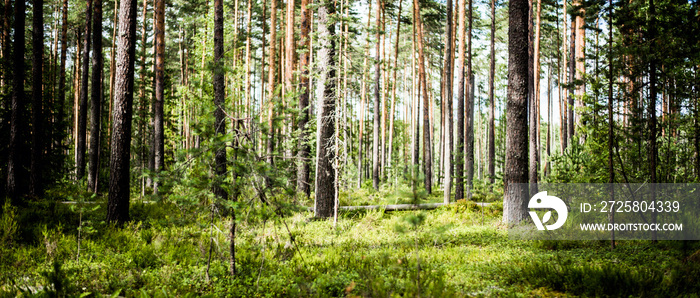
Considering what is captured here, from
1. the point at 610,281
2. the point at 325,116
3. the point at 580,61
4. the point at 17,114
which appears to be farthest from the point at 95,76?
the point at 610,281

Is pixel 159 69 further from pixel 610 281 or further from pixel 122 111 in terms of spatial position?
pixel 610 281

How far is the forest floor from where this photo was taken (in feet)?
13.6

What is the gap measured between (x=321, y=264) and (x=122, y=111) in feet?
18.1

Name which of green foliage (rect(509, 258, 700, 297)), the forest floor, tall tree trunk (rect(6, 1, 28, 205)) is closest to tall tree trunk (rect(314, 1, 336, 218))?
the forest floor

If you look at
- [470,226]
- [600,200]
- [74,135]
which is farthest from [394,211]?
[74,135]

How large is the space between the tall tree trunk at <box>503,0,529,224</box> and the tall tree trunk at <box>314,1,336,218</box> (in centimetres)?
438

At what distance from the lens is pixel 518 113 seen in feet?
28.7

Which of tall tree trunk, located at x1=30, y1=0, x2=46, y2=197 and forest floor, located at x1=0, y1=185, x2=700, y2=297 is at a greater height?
tall tree trunk, located at x1=30, y1=0, x2=46, y2=197

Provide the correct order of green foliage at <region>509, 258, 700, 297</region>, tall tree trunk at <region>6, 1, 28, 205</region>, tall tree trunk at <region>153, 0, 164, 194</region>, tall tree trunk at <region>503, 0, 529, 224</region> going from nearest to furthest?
1. green foliage at <region>509, 258, 700, 297</region>
2. tall tree trunk at <region>503, 0, 529, 224</region>
3. tall tree trunk at <region>6, 1, 28, 205</region>
4. tall tree trunk at <region>153, 0, 164, 194</region>

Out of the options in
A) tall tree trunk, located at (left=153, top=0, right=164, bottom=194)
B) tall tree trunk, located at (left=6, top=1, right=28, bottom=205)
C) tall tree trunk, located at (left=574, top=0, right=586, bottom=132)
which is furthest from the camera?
tall tree trunk, located at (left=153, top=0, right=164, bottom=194)

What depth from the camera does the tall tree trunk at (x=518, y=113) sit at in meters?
8.73

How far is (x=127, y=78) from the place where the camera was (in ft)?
25.6

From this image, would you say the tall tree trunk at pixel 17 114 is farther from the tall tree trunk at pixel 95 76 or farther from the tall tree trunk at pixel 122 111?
the tall tree trunk at pixel 95 76

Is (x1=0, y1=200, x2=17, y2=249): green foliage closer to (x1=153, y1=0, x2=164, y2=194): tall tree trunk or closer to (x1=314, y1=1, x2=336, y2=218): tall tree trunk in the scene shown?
(x1=314, y1=1, x2=336, y2=218): tall tree trunk
